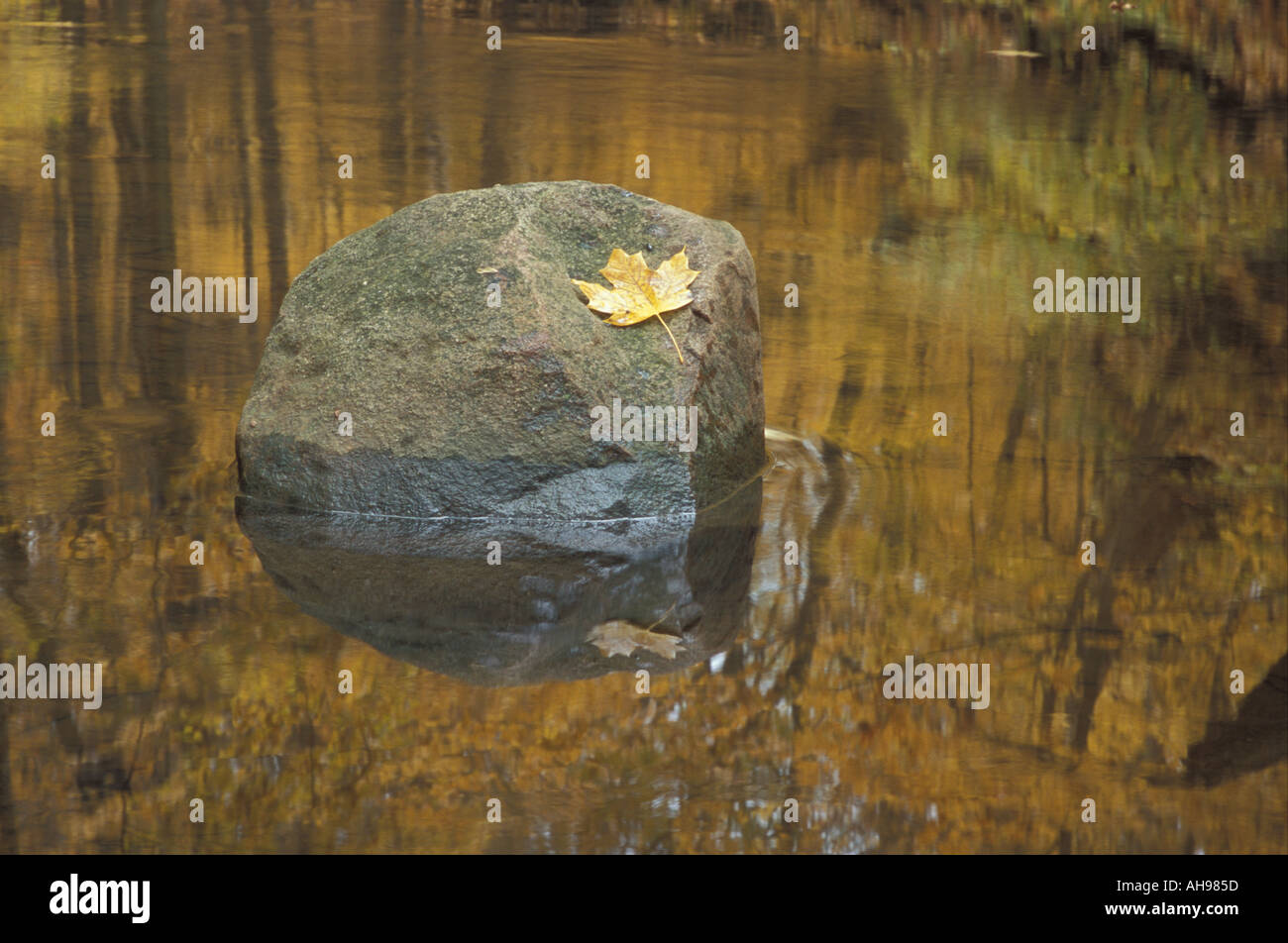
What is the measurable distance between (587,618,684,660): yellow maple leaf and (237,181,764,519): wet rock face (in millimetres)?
709

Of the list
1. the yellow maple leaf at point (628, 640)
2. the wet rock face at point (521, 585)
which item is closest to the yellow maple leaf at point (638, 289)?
the wet rock face at point (521, 585)

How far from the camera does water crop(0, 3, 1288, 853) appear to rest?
3.25 m

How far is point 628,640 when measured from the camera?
392 centimetres

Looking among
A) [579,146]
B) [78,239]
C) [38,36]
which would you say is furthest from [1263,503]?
[38,36]

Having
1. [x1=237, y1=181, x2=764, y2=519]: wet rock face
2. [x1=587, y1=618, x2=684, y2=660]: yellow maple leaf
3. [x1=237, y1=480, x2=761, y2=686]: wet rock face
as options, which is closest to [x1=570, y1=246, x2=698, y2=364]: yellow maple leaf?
[x1=237, y1=181, x2=764, y2=519]: wet rock face

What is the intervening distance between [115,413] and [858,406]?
2827mm

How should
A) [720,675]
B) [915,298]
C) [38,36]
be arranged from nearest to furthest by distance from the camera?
1. [720,675]
2. [915,298]
3. [38,36]

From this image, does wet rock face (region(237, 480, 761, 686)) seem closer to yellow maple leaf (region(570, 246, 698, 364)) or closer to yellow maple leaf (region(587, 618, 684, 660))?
yellow maple leaf (region(587, 618, 684, 660))

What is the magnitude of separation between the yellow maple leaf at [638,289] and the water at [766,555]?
755 millimetres

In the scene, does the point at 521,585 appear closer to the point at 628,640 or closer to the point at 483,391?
the point at 628,640

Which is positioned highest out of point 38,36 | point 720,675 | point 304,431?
point 38,36

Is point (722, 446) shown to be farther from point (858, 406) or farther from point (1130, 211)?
point (1130, 211)

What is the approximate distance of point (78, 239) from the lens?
7.54 m

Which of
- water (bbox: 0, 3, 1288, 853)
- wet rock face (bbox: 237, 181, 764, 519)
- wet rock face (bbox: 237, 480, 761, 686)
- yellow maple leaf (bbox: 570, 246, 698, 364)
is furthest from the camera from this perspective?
yellow maple leaf (bbox: 570, 246, 698, 364)
